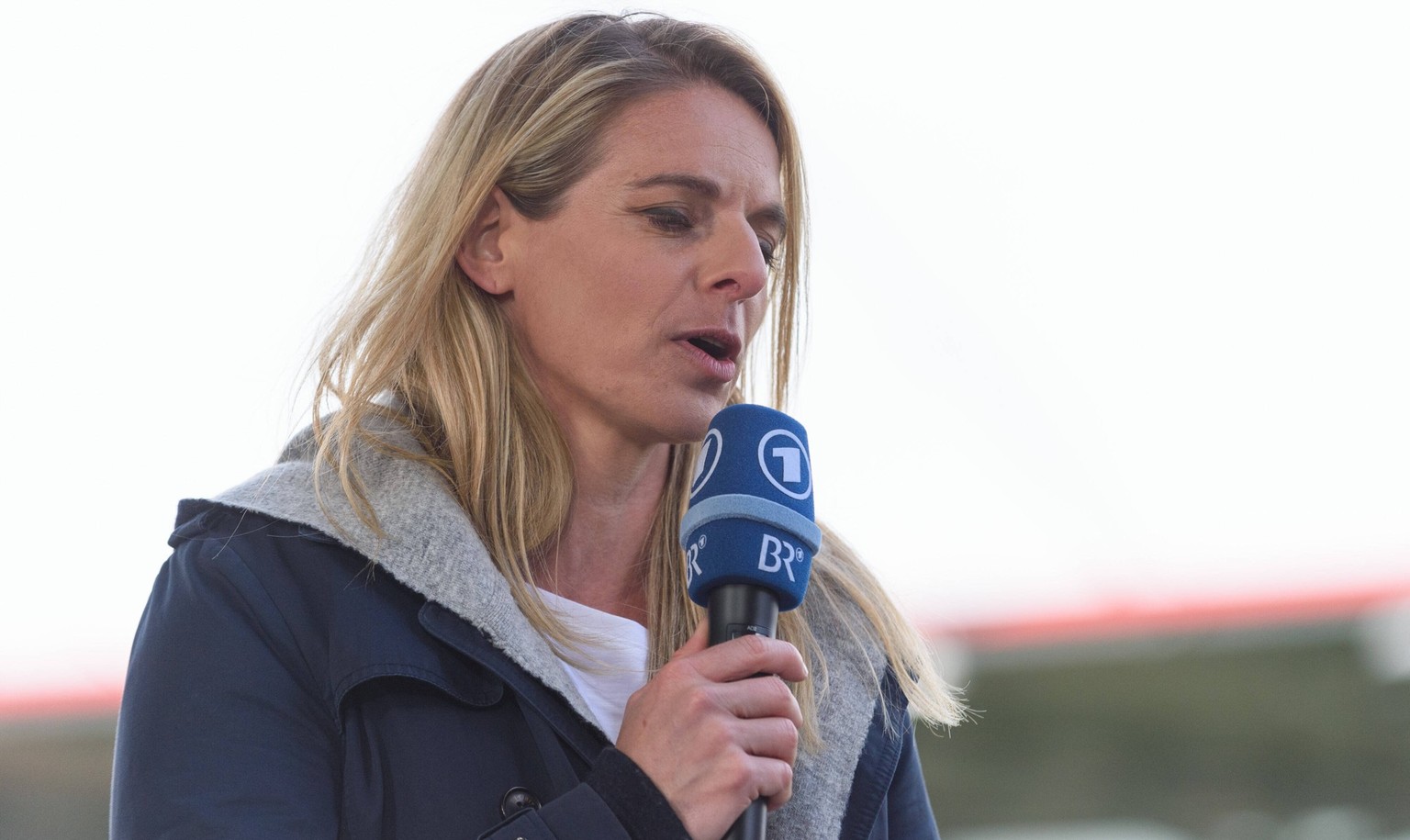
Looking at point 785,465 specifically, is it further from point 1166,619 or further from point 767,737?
point 1166,619

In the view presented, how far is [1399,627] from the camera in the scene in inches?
233

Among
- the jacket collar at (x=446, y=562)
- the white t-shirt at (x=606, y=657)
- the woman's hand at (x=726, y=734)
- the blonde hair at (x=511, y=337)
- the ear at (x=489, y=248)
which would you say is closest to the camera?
the woman's hand at (x=726, y=734)

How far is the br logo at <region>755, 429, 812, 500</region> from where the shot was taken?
1.28 m

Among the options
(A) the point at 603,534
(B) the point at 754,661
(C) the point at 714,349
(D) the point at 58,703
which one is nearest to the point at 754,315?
(C) the point at 714,349

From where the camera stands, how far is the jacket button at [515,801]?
125 cm

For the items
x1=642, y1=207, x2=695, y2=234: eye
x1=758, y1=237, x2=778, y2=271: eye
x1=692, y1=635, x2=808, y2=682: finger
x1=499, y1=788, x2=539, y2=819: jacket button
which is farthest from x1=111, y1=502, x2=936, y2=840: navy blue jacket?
x1=758, y1=237, x2=778, y2=271: eye

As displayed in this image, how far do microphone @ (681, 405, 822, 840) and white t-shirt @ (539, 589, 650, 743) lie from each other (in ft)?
0.91

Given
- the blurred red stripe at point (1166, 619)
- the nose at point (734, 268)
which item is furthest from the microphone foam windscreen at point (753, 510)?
the blurred red stripe at point (1166, 619)

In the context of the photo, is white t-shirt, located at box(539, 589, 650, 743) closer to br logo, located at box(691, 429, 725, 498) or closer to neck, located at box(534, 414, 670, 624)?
neck, located at box(534, 414, 670, 624)

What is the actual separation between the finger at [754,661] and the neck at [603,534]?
497 mm

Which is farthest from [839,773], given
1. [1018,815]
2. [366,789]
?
[1018,815]

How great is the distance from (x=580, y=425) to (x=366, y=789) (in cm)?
54

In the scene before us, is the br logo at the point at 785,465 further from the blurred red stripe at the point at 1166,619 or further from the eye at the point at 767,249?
the blurred red stripe at the point at 1166,619

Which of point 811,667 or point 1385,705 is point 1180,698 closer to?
point 1385,705
